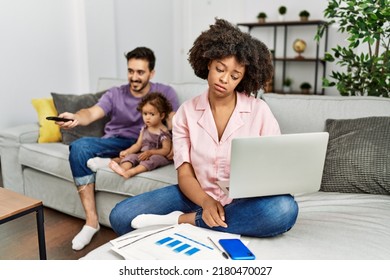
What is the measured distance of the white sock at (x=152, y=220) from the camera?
1.31 meters

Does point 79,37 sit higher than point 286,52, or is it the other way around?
point 79,37

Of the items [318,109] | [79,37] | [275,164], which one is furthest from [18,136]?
[275,164]

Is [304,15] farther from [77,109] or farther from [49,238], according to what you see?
[49,238]

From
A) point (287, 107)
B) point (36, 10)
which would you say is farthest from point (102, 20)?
point (287, 107)

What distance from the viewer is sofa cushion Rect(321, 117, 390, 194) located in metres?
1.58

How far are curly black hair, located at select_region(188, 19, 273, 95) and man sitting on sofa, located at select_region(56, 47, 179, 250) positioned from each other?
72 centimetres

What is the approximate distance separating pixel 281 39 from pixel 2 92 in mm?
3130

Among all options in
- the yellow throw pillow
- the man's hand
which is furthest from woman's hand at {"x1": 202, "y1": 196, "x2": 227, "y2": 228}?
the yellow throw pillow

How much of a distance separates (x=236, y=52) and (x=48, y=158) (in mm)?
1352

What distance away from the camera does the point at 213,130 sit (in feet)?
4.54

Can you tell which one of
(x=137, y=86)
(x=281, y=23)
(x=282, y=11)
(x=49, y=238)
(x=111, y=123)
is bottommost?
(x=49, y=238)

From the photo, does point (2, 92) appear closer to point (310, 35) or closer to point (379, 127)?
point (379, 127)

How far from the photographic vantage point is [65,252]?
185cm

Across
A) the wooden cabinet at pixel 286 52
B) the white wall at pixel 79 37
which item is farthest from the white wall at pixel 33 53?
the wooden cabinet at pixel 286 52
